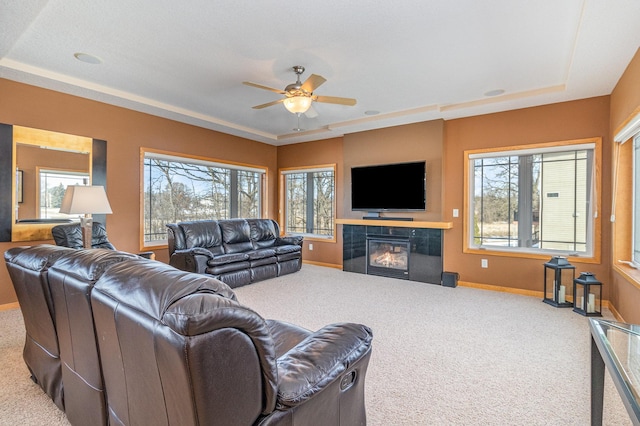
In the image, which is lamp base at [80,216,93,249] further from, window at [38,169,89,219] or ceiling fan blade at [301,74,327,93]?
ceiling fan blade at [301,74,327,93]

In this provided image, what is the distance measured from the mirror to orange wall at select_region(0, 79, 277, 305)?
12 centimetres

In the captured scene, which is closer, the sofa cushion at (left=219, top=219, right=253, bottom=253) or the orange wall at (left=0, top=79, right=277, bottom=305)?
the orange wall at (left=0, top=79, right=277, bottom=305)

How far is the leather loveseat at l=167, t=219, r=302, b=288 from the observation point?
455cm

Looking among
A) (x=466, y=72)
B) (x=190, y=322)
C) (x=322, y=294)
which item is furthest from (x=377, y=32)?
(x=322, y=294)

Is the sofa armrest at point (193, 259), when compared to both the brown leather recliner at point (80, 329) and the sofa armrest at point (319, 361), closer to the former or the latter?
the brown leather recliner at point (80, 329)

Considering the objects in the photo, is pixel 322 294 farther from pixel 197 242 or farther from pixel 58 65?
pixel 58 65

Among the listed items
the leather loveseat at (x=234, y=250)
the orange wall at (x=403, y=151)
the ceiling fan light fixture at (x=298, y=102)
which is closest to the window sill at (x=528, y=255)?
the orange wall at (x=403, y=151)

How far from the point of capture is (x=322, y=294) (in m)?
4.39

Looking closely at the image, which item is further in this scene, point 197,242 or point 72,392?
point 197,242

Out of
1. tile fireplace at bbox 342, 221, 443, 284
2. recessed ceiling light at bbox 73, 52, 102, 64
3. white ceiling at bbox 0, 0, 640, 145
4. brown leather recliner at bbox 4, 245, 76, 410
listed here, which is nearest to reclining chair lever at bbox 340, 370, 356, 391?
brown leather recliner at bbox 4, 245, 76, 410

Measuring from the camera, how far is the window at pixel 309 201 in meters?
6.71

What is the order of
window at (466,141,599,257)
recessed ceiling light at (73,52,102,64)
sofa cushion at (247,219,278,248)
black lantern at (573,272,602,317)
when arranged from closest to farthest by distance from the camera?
recessed ceiling light at (73,52,102,64) < black lantern at (573,272,602,317) < window at (466,141,599,257) < sofa cushion at (247,219,278,248)

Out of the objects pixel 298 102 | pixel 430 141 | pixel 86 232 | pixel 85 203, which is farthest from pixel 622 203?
pixel 86 232

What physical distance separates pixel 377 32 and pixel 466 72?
1401 millimetres
